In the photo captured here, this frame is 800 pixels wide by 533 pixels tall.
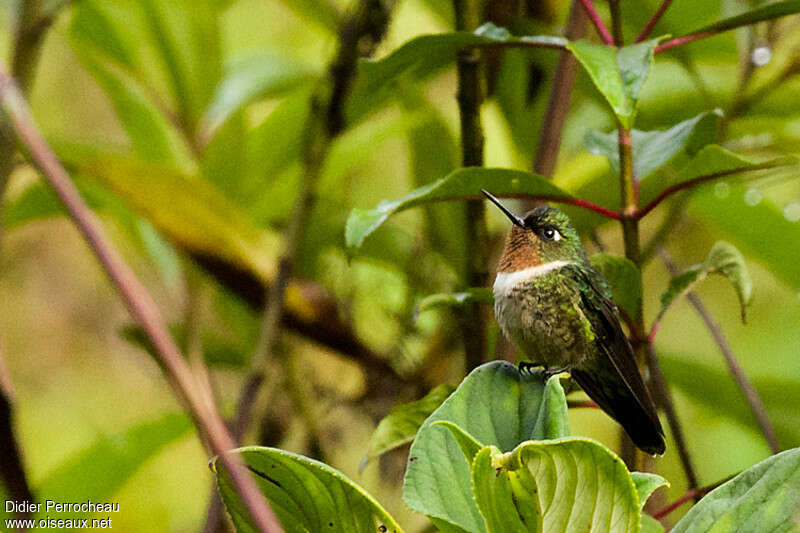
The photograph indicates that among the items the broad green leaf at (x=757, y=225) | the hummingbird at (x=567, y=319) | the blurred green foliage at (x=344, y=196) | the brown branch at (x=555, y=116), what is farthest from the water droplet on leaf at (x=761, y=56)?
the hummingbird at (x=567, y=319)

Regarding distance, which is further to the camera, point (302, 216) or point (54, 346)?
point (54, 346)

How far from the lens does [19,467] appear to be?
48 cm

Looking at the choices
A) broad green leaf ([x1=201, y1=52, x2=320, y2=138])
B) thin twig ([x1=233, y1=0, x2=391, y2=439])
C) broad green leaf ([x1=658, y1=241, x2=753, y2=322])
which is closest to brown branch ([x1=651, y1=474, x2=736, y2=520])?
broad green leaf ([x1=658, y1=241, x2=753, y2=322])

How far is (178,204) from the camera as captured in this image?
119 cm

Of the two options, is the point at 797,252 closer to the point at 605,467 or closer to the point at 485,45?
the point at 485,45

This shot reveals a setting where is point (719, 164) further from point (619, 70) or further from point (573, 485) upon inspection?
point (573, 485)

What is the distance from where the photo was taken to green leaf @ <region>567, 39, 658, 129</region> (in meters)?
0.69

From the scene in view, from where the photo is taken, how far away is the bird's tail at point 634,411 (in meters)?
0.77

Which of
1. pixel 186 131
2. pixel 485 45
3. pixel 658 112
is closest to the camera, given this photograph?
pixel 485 45

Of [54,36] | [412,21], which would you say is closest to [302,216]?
[412,21]

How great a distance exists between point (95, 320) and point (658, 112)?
1.79 metres

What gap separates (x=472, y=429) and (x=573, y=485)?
96mm

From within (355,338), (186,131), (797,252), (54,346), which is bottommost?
(54,346)

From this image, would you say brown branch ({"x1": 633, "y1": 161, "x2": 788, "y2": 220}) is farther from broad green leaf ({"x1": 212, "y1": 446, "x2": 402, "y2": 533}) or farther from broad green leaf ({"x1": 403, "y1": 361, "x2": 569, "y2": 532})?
broad green leaf ({"x1": 212, "y1": 446, "x2": 402, "y2": 533})
